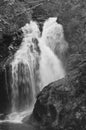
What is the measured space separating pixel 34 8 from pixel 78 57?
42.0 feet

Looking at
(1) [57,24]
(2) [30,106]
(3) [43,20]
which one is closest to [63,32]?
(1) [57,24]

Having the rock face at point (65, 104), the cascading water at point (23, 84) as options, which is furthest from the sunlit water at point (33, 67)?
the rock face at point (65, 104)

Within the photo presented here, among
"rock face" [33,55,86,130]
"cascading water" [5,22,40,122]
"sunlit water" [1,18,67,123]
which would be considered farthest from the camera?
"sunlit water" [1,18,67,123]

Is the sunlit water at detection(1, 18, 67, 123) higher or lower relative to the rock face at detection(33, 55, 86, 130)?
higher

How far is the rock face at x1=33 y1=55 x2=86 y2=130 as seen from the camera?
1523 cm

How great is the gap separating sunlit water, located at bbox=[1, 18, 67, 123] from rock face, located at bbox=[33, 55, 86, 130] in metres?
2.46

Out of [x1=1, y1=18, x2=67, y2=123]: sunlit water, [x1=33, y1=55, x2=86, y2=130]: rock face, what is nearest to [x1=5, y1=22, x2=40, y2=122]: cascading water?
[x1=1, y1=18, x2=67, y2=123]: sunlit water

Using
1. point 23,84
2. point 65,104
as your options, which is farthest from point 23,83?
point 65,104

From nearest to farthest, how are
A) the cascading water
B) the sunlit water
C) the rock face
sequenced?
1. the rock face
2. the cascading water
3. the sunlit water

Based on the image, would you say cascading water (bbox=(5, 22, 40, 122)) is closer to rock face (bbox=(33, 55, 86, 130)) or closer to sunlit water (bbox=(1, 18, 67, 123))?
sunlit water (bbox=(1, 18, 67, 123))

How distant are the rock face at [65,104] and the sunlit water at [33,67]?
8.07 ft

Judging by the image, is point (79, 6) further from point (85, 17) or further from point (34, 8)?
point (34, 8)

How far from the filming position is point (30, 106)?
828 inches

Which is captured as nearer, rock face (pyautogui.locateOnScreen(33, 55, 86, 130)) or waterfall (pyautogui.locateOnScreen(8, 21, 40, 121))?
rock face (pyautogui.locateOnScreen(33, 55, 86, 130))
